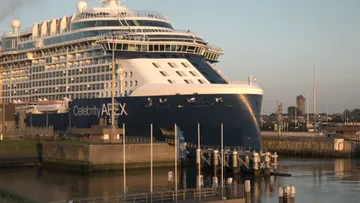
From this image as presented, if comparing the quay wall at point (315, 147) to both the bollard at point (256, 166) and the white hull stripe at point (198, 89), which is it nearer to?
the white hull stripe at point (198, 89)

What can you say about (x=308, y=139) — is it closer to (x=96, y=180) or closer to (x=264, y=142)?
(x=264, y=142)

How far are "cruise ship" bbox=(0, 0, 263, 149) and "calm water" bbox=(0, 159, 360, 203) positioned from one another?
4.61m

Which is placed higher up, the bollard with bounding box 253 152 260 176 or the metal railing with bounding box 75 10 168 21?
the metal railing with bounding box 75 10 168 21

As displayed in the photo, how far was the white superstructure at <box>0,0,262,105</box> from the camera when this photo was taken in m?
46.6

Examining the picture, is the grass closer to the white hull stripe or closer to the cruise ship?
the cruise ship

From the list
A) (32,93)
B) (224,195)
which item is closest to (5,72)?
(32,93)

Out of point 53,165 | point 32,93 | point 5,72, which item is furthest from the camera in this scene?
point 5,72

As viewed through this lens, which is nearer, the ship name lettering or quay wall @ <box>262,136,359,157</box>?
the ship name lettering

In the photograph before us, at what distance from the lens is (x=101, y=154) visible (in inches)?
1594

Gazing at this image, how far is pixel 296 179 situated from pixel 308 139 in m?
26.7

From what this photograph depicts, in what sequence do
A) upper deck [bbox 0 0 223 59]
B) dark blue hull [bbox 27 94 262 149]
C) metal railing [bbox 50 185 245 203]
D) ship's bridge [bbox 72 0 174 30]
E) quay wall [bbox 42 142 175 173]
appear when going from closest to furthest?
metal railing [bbox 50 185 245 203] → quay wall [bbox 42 142 175 173] → dark blue hull [bbox 27 94 262 149] → upper deck [bbox 0 0 223 59] → ship's bridge [bbox 72 0 174 30]

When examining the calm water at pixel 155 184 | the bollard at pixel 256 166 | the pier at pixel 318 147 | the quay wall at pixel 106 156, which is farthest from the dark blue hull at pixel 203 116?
→ the pier at pixel 318 147

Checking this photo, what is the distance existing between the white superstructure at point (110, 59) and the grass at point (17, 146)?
6612 millimetres

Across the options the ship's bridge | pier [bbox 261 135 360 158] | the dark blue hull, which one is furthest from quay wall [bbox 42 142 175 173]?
pier [bbox 261 135 360 158]
